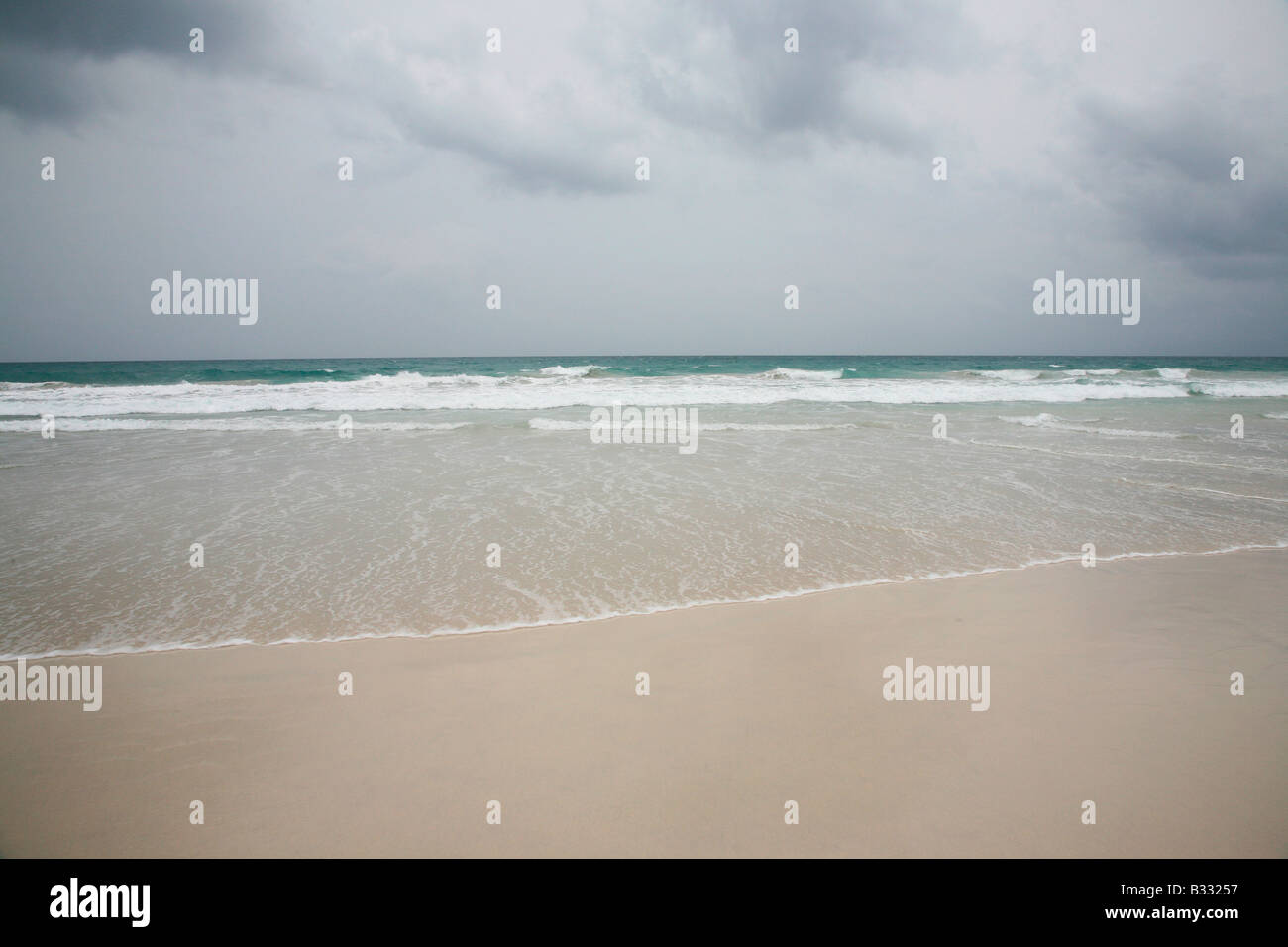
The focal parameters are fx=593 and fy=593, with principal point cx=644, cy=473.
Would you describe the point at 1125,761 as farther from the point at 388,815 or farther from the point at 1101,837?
the point at 388,815

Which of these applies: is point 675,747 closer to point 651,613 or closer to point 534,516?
point 651,613

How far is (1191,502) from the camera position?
24.2 ft

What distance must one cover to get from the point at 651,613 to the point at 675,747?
154cm

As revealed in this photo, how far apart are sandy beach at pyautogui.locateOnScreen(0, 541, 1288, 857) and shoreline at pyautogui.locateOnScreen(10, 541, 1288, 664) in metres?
0.09

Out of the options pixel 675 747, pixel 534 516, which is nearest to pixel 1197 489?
pixel 534 516

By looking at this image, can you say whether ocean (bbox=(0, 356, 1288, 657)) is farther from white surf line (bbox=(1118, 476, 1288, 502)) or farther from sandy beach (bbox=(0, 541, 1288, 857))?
sandy beach (bbox=(0, 541, 1288, 857))

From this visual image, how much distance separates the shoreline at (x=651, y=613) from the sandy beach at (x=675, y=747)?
0.09 meters

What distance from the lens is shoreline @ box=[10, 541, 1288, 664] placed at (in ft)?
11.7

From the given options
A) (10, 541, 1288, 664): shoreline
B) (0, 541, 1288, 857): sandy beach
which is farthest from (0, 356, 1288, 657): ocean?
(0, 541, 1288, 857): sandy beach

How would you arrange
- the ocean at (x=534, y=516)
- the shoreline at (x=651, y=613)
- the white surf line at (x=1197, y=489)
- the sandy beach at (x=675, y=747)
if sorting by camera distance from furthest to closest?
the white surf line at (x=1197, y=489)
the ocean at (x=534, y=516)
the shoreline at (x=651, y=613)
the sandy beach at (x=675, y=747)

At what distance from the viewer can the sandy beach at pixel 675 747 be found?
7.16 feet

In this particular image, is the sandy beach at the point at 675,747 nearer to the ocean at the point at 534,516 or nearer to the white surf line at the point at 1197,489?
the ocean at the point at 534,516

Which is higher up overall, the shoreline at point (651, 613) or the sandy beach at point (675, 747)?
the shoreline at point (651, 613)

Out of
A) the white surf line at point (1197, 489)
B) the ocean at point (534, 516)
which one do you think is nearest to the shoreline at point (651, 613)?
the ocean at point (534, 516)
